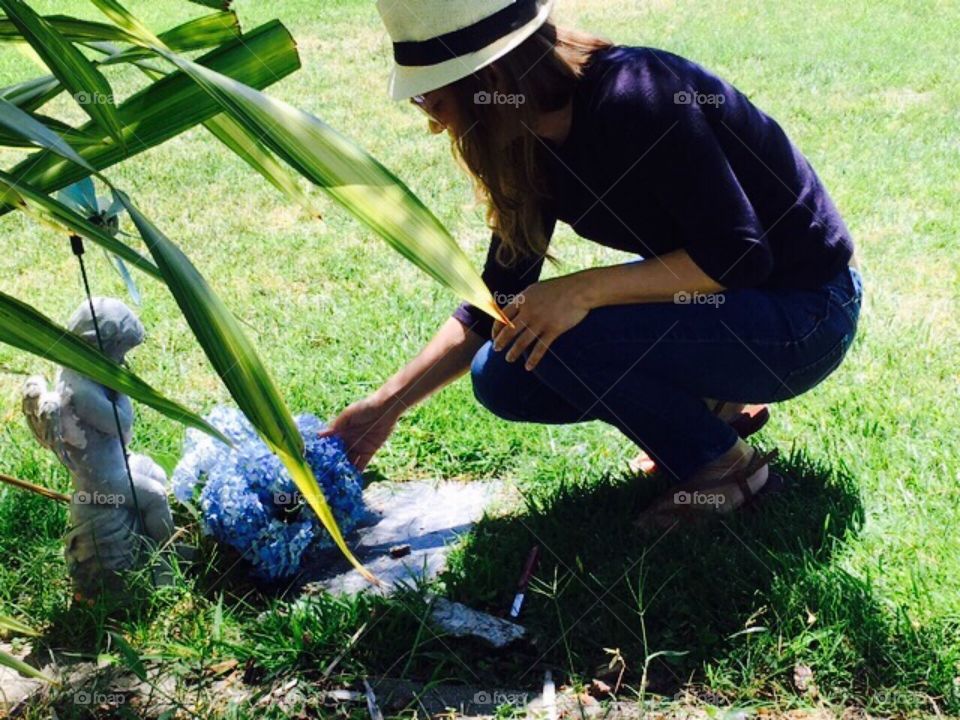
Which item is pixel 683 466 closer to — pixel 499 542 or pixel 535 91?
pixel 499 542

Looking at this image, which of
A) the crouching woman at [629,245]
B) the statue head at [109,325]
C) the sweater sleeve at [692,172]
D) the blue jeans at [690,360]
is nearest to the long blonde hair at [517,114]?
the crouching woman at [629,245]

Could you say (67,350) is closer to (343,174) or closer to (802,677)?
(343,174)

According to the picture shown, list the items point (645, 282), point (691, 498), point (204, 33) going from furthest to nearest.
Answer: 1. point (691, 498)
2. point (645, 282)
3. point (204, 33)

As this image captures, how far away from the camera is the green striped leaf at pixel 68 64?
1.61 metres

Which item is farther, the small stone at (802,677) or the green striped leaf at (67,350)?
the small stone at (802,677)

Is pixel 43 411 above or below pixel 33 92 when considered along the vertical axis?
below

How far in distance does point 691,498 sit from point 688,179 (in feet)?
2.35

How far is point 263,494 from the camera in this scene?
255 centimetres

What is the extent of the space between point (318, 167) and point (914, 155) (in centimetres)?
448

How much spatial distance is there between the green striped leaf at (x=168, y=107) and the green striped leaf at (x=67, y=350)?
269mm

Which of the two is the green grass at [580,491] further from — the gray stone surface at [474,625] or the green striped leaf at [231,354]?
the green striped leaf at [231,354]

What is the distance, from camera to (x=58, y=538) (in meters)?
2.75

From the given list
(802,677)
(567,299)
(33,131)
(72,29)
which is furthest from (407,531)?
(33,131)

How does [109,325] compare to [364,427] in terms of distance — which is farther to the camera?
[364,427]
